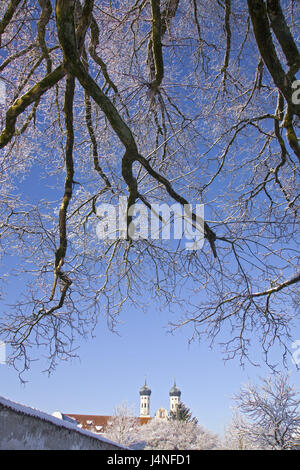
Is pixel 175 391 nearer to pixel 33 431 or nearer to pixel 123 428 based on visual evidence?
pixel 123 428

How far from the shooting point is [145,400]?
3049 inches

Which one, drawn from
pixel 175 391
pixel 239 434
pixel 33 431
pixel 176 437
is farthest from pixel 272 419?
pixel 175 391

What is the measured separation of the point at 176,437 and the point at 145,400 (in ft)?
167

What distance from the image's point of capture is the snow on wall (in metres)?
2.84

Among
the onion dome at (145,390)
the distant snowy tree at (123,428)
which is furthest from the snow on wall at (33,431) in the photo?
the onion dome at (145,390)

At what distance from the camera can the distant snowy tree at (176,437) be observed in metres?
28.8

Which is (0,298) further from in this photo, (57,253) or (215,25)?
(215,25)

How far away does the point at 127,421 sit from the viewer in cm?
2858

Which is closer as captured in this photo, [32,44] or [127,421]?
[32,44]

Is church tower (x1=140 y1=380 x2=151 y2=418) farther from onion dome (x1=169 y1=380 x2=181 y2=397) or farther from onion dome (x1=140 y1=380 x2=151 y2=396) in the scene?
onion dome (x1=169 y1=380 x2=181 y2=397)

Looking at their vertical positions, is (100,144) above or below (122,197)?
above
